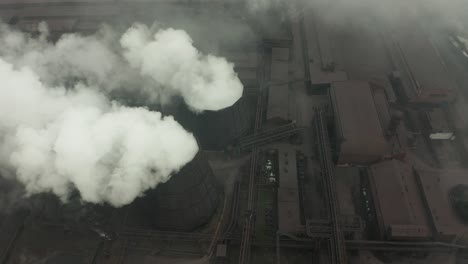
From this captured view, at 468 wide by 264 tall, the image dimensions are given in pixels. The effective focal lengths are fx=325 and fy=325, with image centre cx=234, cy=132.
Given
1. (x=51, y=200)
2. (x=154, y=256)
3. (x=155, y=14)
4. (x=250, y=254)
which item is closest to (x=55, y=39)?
(x=155, y=14)

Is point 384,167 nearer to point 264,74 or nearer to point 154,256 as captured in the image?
point 264,74

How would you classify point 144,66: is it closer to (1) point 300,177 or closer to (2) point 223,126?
(2) point 223,126

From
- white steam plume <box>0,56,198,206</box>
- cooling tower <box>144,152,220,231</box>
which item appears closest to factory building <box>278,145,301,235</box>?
cooling tower <box>144,152,220,231</box>

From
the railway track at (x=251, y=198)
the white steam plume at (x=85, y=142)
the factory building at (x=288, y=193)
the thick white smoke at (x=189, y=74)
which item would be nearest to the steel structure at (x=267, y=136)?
the railway track at (x=251, y=198)

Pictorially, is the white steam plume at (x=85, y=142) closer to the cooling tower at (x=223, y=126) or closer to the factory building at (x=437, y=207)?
the cooling tower at (x=223, y=126)

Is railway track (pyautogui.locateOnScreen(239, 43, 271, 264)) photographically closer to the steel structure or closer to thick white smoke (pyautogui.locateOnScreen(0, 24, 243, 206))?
the steel structure

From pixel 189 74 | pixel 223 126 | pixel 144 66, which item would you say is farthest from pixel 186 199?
pixel 144 66
